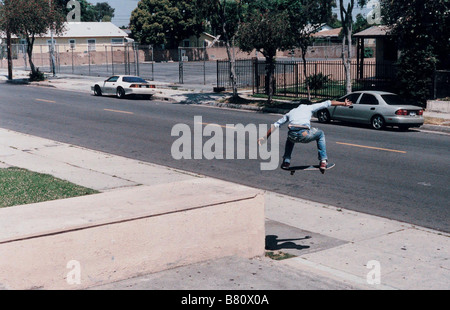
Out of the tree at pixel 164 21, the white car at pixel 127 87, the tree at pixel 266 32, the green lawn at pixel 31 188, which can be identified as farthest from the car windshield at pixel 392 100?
the tree at pixel 164 21

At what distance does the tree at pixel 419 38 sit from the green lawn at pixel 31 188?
19493 mm

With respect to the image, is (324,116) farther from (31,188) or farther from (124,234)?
(124,234)

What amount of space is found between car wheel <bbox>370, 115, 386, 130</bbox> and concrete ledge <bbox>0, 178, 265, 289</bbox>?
45.5ft

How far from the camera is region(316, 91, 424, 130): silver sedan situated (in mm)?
20906

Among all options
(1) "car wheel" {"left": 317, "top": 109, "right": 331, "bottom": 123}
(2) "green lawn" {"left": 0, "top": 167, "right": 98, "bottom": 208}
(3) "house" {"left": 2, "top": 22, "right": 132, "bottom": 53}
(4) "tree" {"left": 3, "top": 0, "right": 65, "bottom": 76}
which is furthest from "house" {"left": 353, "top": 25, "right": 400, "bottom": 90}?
(3) "house" {"left": 2, "top": 22, "right": 132, "bottom": 53}

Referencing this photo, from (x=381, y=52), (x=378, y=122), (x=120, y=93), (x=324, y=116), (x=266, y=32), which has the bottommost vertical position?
(x=378, y=122)

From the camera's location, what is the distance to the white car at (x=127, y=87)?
32906 mm

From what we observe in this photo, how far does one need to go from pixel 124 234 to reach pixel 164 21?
71545 mm

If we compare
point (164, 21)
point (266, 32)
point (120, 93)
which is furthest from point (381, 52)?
point (164, 21)

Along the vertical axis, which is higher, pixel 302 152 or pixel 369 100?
pixel 369 100

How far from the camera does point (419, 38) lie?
28250 mm

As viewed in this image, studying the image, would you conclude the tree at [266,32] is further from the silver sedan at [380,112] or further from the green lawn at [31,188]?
the green lawn at [31,188]
